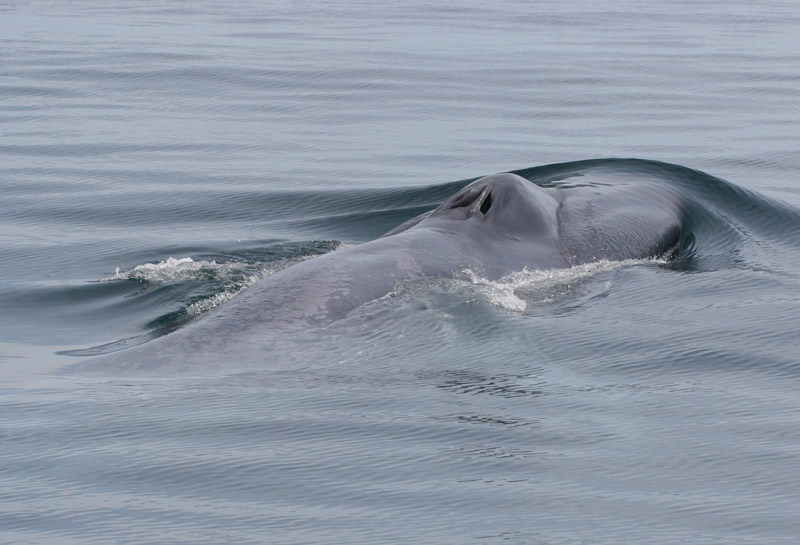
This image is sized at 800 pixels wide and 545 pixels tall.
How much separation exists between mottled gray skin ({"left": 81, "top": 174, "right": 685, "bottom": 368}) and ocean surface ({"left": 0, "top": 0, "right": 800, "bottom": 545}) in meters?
0.17

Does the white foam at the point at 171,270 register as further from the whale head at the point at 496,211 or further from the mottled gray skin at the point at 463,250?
the whale head at the point at 496,211

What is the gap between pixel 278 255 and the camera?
12672 millimetres

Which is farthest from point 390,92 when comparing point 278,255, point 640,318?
point 640,318

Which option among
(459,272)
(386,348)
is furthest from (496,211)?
(386,348)

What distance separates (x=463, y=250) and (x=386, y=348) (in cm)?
172

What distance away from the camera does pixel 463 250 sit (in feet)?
33.4

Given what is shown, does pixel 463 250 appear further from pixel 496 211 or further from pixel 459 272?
pixel 496 211

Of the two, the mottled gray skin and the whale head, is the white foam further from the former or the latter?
the whale head

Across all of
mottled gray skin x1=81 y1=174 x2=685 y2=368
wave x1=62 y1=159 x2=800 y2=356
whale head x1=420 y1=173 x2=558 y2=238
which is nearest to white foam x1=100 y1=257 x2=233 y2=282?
wave x1=62 y1=159 x2=800 y2=356

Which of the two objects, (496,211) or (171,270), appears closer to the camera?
(496,211)

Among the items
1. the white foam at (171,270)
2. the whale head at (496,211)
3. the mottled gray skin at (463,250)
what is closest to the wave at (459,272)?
the white foam at (171,270)

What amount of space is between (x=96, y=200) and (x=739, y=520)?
12.0 m

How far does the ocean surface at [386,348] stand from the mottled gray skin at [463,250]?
168mm

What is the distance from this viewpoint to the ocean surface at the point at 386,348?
625 cm
